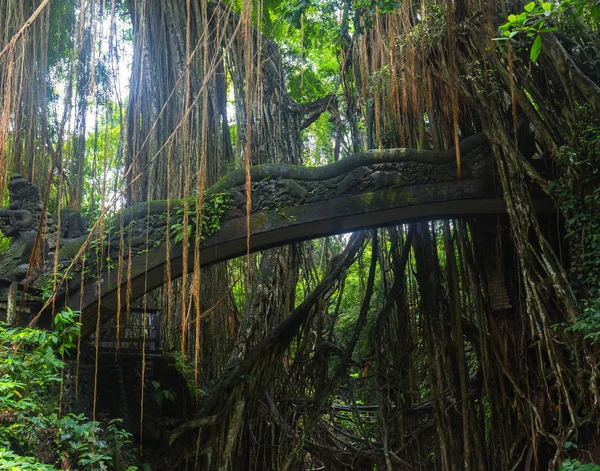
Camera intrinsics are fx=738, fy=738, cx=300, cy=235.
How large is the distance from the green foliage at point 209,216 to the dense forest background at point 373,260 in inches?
1.1

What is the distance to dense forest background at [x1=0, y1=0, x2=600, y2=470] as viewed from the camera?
4.30m

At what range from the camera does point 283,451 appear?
5961 mm

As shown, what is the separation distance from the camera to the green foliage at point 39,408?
332 centimetres

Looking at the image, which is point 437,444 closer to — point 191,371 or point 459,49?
point 191,371

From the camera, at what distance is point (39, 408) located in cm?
371

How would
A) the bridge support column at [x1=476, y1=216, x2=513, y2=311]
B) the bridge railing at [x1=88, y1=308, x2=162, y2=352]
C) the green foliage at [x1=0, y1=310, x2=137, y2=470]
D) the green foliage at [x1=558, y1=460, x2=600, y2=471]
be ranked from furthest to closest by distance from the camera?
1. the bridge railing at [x1=88, y1=308, x2=162, y2=352]
2. the bridge support column at [x1=476, y1=216, x2=513, y2=311]
3. the green foliage at [x1=558, y1=460, x2=600, y2=471]
4. the green foliage at [x1=0, y1=310, x2=137, y2=470]

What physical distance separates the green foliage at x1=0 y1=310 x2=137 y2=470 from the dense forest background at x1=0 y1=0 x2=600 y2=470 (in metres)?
0.01

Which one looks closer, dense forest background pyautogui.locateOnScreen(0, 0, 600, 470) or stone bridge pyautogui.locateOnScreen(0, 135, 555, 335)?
dense forest background pyautogui.locateOnScreen(0, 0, 600, 470)

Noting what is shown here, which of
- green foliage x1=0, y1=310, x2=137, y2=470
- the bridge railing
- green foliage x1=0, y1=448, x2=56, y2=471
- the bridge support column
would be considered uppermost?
the bridge support column

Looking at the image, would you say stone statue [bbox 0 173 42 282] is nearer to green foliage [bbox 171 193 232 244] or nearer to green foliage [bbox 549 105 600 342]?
green foliage [bbox 171 193 232 244]

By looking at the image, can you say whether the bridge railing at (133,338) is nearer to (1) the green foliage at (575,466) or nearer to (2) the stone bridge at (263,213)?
(2) the stone bridge at (263,213)

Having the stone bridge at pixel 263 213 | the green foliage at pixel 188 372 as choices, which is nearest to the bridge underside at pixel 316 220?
the stone bridge at pixel 263 213

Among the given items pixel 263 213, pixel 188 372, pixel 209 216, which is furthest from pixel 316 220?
pixel 188 372

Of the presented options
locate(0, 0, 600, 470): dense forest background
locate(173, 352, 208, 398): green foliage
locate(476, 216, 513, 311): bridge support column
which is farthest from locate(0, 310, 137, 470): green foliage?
locate(476, 216, 513, 311): bridge support column
